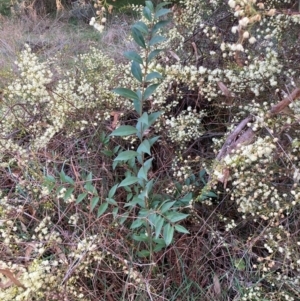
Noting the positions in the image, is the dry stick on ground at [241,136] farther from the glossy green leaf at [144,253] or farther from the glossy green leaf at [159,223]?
the glossy green leaf at [144,253]

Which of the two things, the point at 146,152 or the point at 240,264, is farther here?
the point at 240,264

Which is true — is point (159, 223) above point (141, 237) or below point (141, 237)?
above

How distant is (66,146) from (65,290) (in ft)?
2.41

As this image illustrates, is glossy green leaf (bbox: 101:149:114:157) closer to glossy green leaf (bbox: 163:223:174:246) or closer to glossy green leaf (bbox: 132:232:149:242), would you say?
glossy green leaf (bbox: 132:232:149:242)

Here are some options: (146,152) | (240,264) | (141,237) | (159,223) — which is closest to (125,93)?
(146,152)

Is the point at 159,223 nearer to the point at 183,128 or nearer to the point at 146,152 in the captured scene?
the point at 146,152

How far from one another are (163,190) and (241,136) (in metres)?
0.40

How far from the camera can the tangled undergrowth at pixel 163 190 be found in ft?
3.82

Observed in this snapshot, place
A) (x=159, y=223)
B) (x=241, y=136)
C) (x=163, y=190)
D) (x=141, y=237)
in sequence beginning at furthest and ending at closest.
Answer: (x=163, y=190) < (x=241, y=136) < (x=141, y=237) < (x=159, y=223)

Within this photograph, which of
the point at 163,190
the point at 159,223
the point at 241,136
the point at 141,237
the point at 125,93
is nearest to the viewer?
the point at 125,93

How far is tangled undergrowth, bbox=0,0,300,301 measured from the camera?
1.17 m

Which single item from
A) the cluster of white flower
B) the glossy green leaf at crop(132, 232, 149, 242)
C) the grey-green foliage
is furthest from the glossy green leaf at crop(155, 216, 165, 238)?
the cluster of white flower

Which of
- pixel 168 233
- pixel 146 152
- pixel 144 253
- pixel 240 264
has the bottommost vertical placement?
pixel 240 264

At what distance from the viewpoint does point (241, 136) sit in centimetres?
133
